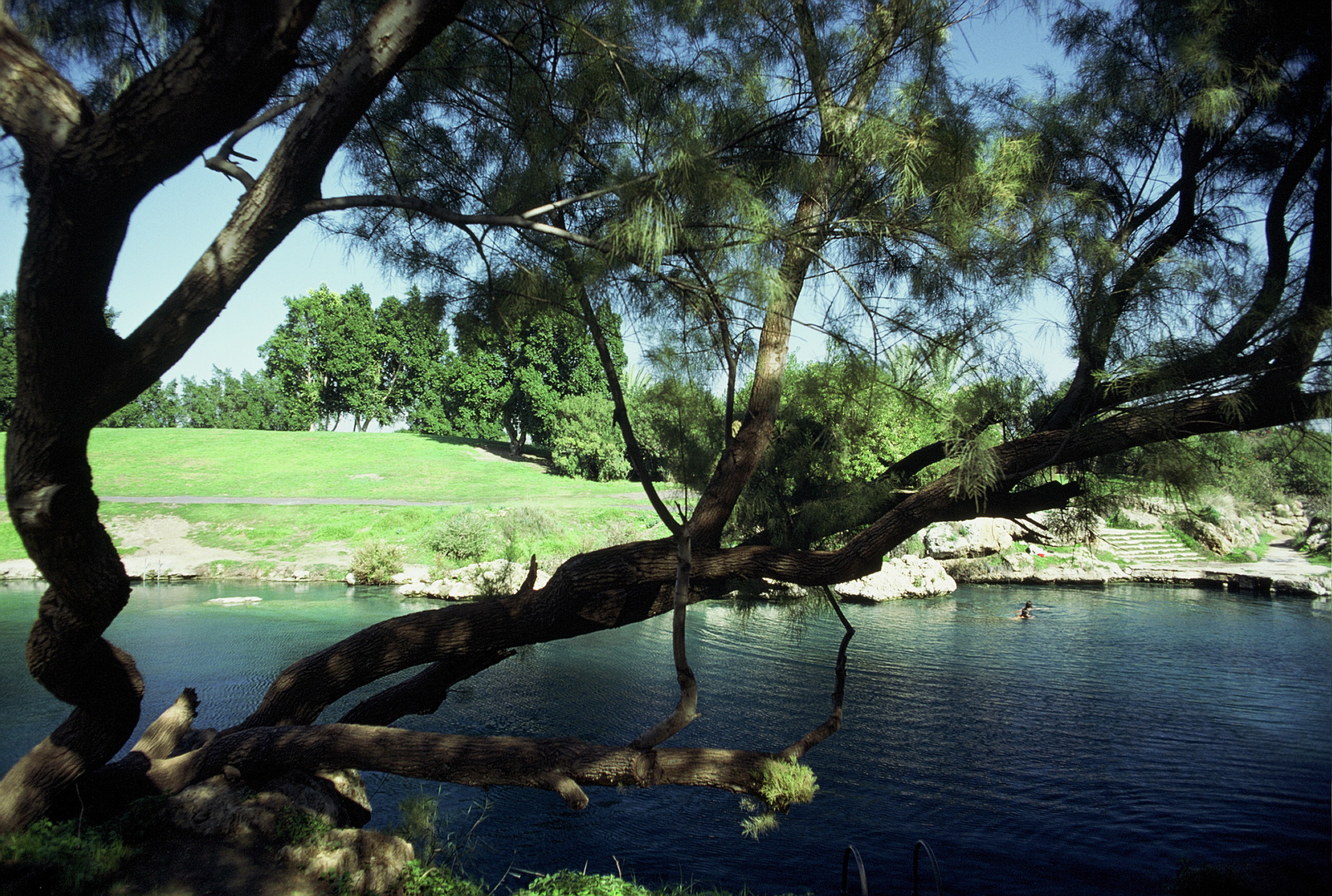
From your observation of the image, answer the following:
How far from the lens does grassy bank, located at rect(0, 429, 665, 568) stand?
696 inches

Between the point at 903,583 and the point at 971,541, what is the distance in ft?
11.8

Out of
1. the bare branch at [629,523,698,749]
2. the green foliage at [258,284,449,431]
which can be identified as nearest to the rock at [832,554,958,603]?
the bare branch at [629,523,698,749]

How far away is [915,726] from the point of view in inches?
338

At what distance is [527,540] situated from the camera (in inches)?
681

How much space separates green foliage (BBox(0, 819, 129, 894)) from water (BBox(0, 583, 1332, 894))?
2.49 m

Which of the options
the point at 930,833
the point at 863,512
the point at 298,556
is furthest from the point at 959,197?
the point at 298,556

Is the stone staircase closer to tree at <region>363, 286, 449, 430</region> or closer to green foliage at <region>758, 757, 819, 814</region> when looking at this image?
green foliage at <region>758, 757, 819, 814</region>

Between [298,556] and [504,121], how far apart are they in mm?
16348

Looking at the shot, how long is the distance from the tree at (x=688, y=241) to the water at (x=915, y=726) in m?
2.54

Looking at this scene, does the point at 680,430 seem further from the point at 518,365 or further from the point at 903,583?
the point at 518,365

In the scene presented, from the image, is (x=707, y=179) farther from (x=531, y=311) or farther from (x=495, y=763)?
(x=495, y=763)

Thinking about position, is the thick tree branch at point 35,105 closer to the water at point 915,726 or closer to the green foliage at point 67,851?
the green foliage at point 67,851

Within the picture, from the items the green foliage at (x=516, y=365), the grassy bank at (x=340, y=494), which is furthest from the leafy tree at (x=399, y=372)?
the grassy bank at (x=340, y=494)

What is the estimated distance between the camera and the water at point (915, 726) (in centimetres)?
582
